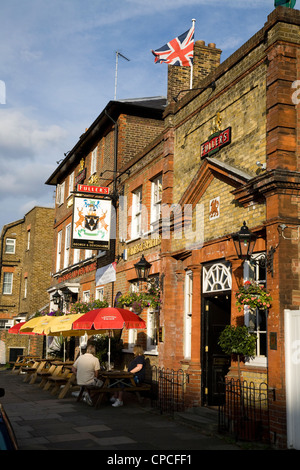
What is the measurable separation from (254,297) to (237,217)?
207cm

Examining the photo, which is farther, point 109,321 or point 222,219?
point 109,321

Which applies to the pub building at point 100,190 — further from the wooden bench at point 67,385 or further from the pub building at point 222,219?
the wooden bench at point 67,385

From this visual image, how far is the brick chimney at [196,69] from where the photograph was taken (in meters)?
17.3

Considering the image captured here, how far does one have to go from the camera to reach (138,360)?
1322 cm

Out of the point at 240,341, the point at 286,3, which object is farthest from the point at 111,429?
the point at 286,3

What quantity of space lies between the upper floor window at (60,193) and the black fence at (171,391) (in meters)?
16.7

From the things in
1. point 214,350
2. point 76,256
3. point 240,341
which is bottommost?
point 214,350

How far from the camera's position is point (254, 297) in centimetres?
879

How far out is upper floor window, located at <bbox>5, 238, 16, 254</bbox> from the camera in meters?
39.5

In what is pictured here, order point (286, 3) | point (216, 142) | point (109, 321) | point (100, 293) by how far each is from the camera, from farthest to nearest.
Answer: point (100, 293), point (109, 321), point (216, 142), point (286, 3)

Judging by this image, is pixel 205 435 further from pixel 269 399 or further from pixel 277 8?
pixel 277 8

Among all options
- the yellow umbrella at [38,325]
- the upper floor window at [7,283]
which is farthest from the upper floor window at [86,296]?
the upper floor window at [7,283]

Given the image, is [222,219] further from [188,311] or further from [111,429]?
[111,429]

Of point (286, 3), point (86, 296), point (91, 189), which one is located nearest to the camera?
point (286, 3)
